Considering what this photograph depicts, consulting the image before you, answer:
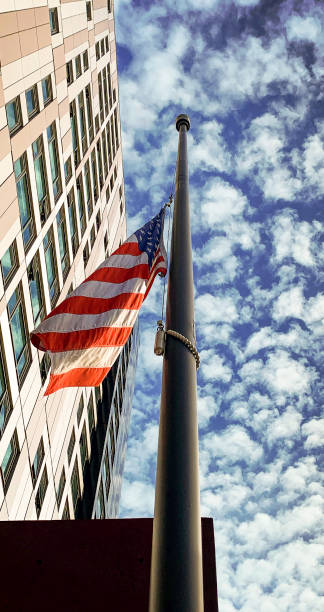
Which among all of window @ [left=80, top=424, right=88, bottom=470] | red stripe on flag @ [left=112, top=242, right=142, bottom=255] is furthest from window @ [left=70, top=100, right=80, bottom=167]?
red stripe on flag @ [left=112, top=242, right=142, bottom=255]

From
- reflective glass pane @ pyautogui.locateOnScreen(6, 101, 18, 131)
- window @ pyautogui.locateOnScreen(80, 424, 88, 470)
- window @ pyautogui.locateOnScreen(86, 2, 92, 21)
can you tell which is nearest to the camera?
reflective glass pane @ pyautogui.locateOnScreen(6, 101, 18, 131)

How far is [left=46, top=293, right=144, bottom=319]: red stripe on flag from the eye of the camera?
8.50 m

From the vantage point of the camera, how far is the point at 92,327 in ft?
27.6

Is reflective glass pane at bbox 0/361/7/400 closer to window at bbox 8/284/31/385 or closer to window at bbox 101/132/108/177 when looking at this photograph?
window at bbox 8/284/31/385

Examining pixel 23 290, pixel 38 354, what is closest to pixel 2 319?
pixel 23 290

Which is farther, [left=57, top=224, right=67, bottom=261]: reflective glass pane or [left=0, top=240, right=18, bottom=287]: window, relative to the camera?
[left=57, top=224, right=67, bottom=261]: reflective glass pane

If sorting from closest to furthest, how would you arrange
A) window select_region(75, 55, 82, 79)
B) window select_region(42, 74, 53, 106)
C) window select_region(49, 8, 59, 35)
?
window select_region(42, 74, 53, 106)
window select_region(49, 8, 59, 35)
window select_region(75, 55, 82, 79)

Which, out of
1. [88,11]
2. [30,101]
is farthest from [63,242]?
[88,11]

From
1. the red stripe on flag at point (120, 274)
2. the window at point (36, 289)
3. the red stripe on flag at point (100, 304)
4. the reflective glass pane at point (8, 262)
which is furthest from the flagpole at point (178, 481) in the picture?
the window at point (36, 289)

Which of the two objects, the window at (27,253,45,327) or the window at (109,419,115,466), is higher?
the window at (109,419,115,466)

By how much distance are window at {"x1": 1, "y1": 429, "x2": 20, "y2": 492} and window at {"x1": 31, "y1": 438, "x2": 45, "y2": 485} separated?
89.2 inches

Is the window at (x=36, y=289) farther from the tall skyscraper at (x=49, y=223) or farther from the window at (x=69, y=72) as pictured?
the window at (x=69, y=72)

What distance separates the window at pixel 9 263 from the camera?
19.0m

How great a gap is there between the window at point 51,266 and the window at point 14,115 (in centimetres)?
565
